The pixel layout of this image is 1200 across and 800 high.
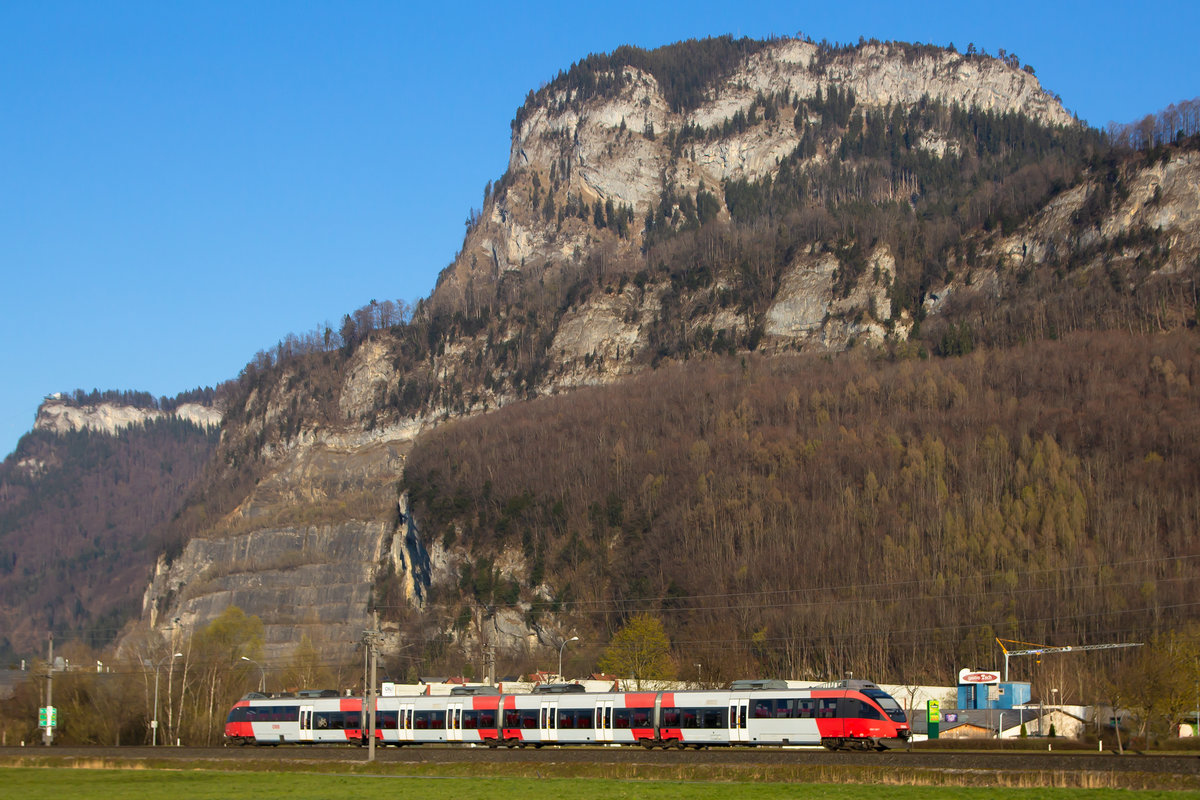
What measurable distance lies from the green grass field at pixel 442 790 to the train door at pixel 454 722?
62.9 feet

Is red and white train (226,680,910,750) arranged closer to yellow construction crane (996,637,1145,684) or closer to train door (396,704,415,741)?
train door (396,704,415,741)

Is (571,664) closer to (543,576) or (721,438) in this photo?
(543,576)

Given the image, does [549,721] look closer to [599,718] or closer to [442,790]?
[599,718]

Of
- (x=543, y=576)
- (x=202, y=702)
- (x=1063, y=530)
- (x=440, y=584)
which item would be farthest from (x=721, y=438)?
(x=202, y=702)

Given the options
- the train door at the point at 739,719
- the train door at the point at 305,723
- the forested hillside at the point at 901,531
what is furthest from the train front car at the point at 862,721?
the forested hillside at the point at 901,531

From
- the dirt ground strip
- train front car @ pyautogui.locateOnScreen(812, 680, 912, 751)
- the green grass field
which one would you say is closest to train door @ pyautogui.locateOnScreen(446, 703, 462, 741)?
the dirt ground strip

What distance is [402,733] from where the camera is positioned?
84500 millimetres

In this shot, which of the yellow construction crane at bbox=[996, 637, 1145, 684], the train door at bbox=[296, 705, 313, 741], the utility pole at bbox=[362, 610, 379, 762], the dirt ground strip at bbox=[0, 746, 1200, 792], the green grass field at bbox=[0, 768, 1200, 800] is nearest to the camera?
the green grass field at bbox=[0, 768, 1200, 800]

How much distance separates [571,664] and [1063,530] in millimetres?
57025

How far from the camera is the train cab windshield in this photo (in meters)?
69.4

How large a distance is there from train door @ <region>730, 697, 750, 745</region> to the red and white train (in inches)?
2.2

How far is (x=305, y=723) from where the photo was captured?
8894cm

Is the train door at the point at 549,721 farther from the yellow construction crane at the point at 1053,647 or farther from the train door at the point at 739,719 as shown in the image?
the yellow construction crane at the point at 1053,647

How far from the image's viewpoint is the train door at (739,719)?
72625mm
